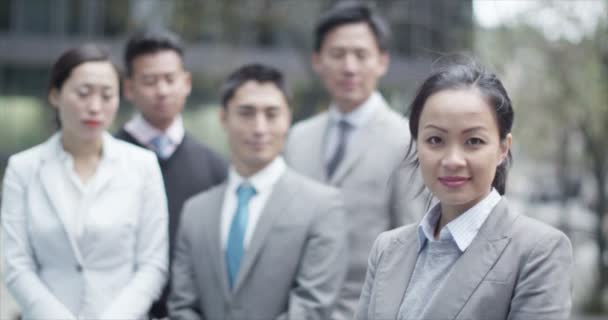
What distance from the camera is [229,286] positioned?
346 cm

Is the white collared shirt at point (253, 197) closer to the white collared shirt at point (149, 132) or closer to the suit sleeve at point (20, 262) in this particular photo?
the white collared shirt at point (149, 132)

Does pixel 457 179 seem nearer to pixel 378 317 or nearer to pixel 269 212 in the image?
pixel 378 317

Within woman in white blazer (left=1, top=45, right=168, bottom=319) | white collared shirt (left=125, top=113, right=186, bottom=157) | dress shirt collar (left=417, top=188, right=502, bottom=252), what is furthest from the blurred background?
dress shirt collar (left=417, top=188, right=502, bottom=252)

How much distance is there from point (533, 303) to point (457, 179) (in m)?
0.43

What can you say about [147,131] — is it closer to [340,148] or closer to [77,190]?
[77,190]

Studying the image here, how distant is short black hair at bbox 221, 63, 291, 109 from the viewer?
3.75 meters

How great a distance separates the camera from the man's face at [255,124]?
3590 millimetres

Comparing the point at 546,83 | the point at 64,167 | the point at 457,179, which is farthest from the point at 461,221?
the point at 546,83

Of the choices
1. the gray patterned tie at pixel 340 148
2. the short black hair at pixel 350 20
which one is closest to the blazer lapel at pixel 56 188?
the gray patterned tie at pixel 340 148

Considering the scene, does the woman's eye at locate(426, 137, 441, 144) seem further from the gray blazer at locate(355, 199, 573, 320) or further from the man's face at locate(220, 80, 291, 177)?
the man's face at locate(220, 80, 291, 177)

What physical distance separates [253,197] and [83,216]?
80 centimetres

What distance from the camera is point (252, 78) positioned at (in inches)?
148

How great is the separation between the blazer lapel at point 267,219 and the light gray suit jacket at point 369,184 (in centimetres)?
43

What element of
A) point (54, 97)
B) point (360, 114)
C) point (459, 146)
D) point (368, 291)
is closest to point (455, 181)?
point (459, 146)
